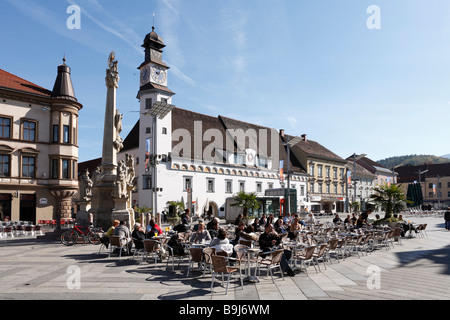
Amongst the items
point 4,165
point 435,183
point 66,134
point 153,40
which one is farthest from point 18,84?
point 435,183

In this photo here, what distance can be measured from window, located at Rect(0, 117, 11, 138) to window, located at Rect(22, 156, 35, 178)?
8.51ft

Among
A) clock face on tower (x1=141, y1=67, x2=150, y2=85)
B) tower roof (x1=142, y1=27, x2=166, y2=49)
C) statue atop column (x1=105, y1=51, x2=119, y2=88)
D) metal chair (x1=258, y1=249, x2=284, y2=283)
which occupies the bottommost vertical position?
metal chair (x1=258, y1=249, x2=284, y2=283)

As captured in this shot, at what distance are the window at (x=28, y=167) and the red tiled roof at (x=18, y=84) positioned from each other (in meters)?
6.61

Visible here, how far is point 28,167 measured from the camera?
107ft

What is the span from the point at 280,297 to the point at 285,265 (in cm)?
221

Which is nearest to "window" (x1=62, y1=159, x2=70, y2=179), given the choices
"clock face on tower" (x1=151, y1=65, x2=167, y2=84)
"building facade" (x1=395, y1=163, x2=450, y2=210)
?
"clock face on tower" (x1=151, y1=65, x2=167, y2=84)

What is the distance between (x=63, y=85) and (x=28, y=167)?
9244 mm

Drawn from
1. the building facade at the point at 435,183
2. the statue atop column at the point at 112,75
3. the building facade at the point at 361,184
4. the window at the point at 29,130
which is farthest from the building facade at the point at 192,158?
the building facade at the point at 435,183

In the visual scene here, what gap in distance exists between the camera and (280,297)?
7.22 m

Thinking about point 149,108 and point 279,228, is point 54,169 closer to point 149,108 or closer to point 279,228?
point 149,108

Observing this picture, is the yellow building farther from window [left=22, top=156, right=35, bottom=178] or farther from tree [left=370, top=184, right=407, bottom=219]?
window [left=22, top=156, right=35, bottom=178]

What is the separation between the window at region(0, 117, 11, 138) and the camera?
31.1 meters
